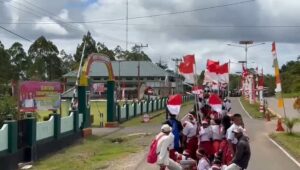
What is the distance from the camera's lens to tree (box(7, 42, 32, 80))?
124 m

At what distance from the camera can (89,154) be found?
22.3 meters

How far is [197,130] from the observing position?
14906 mm

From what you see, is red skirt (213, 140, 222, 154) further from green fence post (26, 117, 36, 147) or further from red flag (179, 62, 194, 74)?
Result: green fence post (26, 117, 36, 147)

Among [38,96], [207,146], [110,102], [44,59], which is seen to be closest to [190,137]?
[207,146]

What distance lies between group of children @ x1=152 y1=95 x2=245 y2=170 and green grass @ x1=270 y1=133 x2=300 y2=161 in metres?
6.05

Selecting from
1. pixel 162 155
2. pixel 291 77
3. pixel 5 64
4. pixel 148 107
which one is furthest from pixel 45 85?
pixel 291 77

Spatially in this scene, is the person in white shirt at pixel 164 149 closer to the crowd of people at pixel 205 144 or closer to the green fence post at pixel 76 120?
the crowd of people at pixel 205 144

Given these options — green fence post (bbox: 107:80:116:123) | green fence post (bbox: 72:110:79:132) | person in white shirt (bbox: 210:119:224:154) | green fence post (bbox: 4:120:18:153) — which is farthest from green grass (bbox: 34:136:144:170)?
green fence post (bbox: 107:80:116:123)

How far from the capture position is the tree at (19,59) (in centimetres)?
12444

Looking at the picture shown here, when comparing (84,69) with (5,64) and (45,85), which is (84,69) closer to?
(45,85)

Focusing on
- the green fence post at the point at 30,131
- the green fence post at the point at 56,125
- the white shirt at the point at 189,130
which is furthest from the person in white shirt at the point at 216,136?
the green fence post at the point at 56,125

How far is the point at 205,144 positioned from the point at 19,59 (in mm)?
118030

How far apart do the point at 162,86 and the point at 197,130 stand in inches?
3978

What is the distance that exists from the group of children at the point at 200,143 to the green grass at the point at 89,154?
4.15m
